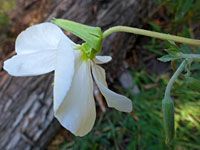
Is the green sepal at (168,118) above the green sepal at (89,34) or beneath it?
beneath

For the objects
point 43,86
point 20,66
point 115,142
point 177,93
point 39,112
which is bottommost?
point 115,142

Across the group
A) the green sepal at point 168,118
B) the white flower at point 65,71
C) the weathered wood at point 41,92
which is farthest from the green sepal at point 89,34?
the weathered wood at point 41,92

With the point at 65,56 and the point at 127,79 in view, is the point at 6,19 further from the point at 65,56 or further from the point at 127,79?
the point at 65,56

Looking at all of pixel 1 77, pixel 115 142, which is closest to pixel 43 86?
pixel 1 77

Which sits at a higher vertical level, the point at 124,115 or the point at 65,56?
the point at 65,56

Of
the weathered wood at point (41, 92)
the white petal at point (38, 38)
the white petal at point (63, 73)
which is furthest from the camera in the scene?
the weathered wood at point (41, 92)

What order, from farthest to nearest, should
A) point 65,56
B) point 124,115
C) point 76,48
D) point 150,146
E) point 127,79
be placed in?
point 127,79
point 124,115
point 150,146
point 76,48
point 65,56

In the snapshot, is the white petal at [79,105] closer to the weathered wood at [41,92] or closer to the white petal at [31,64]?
the white petal at [31,64]

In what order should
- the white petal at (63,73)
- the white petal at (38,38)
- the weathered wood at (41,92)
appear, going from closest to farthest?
the white petal at (63,73) < the white petal at (38,38) < the weathered wood at (41,92)
